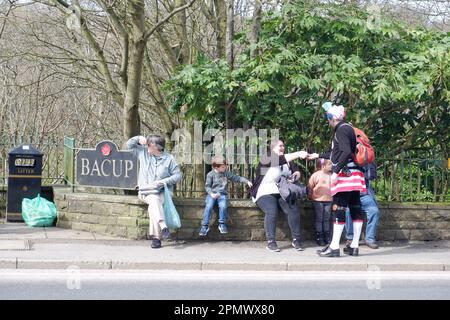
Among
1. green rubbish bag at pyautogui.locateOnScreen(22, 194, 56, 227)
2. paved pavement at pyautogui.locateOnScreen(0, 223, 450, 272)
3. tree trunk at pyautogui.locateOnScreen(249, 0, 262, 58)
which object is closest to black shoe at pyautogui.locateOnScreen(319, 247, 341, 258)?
paved pavement at pyautogui.locateOnScreen(0, 223, 450, 272)

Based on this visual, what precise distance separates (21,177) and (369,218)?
5794 millimetres

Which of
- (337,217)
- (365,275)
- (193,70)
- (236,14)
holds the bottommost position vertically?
(365,275)

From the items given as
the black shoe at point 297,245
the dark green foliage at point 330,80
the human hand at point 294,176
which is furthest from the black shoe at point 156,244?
the dark green foliage at point 330,80

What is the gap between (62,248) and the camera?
10453 mm

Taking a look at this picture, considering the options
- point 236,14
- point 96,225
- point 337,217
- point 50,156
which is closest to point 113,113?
point 236,14

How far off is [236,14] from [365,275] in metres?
9.03

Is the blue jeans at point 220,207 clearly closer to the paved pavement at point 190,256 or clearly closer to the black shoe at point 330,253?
the paved pavement at point 190,256

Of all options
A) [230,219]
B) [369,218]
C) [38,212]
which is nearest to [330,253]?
[369,218]

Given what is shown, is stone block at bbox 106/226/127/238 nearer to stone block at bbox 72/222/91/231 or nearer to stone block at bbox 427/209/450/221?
stone block at bbox 72/222/91/231

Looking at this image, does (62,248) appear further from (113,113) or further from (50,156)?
(113,113)

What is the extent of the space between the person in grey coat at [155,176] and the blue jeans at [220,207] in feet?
1.91

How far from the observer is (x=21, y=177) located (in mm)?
12789

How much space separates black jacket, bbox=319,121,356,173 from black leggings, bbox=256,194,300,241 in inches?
44.5

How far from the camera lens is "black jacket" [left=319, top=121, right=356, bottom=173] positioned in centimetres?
1010
